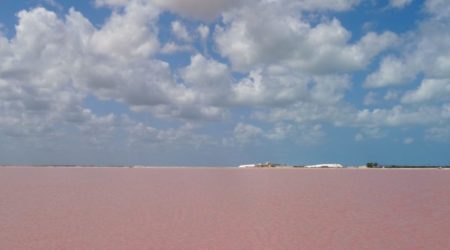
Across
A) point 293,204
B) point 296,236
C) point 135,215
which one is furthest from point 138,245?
point 293,204

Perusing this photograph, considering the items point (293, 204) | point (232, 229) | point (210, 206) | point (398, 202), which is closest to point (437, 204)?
point (398, 202)

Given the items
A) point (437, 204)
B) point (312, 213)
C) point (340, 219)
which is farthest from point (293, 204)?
point (437, 204)

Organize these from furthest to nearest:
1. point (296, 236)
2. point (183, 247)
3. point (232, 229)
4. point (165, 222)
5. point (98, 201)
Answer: point (98, 201), point (165, 222), point (232, 229), point (296, 236), point (183, 247)

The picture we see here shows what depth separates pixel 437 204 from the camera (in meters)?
26.6

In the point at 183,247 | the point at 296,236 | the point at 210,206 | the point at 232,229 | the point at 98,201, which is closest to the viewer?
the point at 183,247

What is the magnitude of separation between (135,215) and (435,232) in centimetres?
1203

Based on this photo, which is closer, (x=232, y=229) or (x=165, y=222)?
(x=232, y=229)

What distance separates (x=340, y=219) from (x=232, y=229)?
5.28m

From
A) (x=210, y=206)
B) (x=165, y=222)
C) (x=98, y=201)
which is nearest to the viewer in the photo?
(x=165, y=222)

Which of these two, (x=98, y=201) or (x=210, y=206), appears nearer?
(x=210, y=206)

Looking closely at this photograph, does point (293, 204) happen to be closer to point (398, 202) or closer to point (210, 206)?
point (210, 206)

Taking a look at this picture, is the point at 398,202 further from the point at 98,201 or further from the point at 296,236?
the point at 98,201

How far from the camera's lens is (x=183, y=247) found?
14.5m

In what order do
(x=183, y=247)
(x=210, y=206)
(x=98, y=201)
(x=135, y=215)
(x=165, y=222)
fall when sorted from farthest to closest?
(x=98, y=201) < (x=210, y=206) < (x=135, y=215) < (x=165, y=222) < (x=183, y=247)
